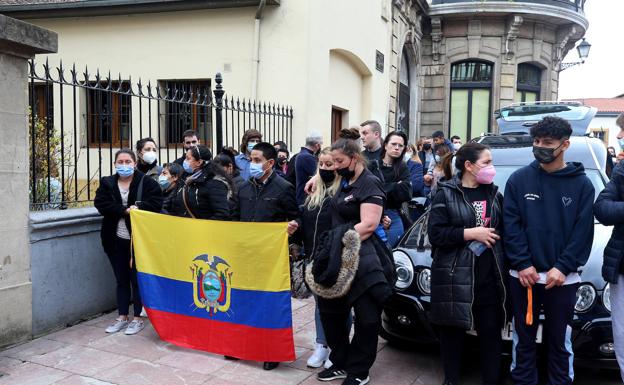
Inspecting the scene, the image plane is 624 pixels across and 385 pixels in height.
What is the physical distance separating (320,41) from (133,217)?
691 centimetres

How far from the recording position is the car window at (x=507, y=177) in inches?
197

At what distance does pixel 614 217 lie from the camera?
3.35m

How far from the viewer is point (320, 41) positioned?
1090 centimetres

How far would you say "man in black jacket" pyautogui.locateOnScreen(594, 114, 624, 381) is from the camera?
133 inches

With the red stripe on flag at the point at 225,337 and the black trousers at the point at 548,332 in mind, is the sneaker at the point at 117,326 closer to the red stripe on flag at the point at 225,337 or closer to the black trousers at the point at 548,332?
the red stripe on flag at the point at 225,337

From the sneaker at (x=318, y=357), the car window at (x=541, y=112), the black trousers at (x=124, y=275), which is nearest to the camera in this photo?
the sneaker at (x=318, y=357)

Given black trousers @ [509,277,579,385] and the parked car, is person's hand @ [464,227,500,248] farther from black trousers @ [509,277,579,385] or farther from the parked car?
the parked car

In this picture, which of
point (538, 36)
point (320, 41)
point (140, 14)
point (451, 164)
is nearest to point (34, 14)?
point (140, 14)

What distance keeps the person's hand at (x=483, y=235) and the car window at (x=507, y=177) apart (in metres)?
1.35

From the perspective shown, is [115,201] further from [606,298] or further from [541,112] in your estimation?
[541,112]

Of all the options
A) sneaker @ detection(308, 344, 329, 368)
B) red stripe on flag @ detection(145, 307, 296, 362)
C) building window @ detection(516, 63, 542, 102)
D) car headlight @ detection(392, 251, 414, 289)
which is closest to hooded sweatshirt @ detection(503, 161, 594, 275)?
car headlight @ detection(392, 251, 414, 289)

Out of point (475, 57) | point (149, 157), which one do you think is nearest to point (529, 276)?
point (149, 157)

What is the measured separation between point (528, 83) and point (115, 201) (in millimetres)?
18745

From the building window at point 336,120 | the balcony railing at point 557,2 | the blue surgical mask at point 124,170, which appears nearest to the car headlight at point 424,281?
the blue surgical mask at point 124,170
